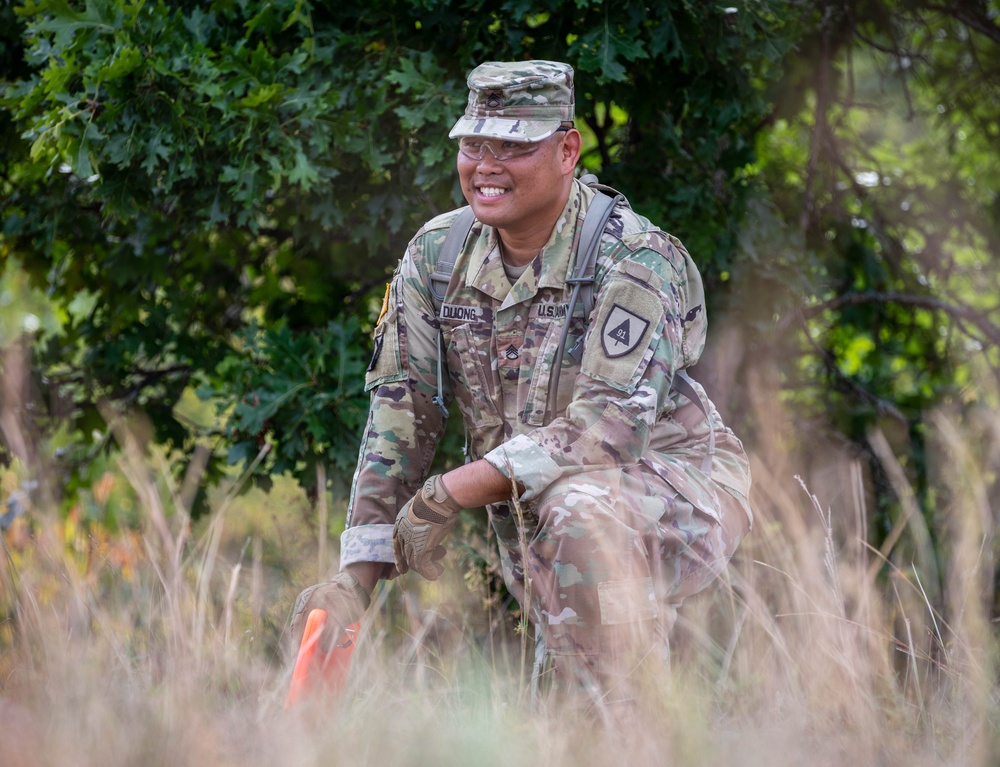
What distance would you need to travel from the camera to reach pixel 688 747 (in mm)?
2029

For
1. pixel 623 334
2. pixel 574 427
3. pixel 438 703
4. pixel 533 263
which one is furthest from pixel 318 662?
pixel 533 263

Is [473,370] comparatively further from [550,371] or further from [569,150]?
[569,150]

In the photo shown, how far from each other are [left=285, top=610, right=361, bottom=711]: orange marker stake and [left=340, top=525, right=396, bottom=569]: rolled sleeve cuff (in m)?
0.19

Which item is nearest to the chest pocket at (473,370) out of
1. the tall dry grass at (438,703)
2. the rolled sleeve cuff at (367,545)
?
the rolled sleeve cuff at (367,545)

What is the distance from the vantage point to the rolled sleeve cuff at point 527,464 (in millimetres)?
2646

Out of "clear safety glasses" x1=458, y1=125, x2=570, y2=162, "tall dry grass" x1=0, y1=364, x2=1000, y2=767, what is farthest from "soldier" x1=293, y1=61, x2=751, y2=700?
"tall dry grass" x1=0, y1=364, x2=1000, y2=767

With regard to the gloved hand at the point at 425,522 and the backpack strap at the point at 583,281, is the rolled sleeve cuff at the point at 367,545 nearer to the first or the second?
the gloved hand at the point at 425,522

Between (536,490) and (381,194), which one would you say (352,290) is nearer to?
(381,194)

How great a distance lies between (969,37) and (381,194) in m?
3.21

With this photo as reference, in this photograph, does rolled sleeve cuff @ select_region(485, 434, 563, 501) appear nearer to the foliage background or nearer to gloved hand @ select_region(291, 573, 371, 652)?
gloved hand @ select_region(291, 573, 371, 652)

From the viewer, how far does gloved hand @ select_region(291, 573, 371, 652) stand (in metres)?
2.60

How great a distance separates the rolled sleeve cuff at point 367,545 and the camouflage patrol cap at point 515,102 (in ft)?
3.44

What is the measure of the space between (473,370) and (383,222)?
4.25ft

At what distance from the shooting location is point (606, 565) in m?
2.62
